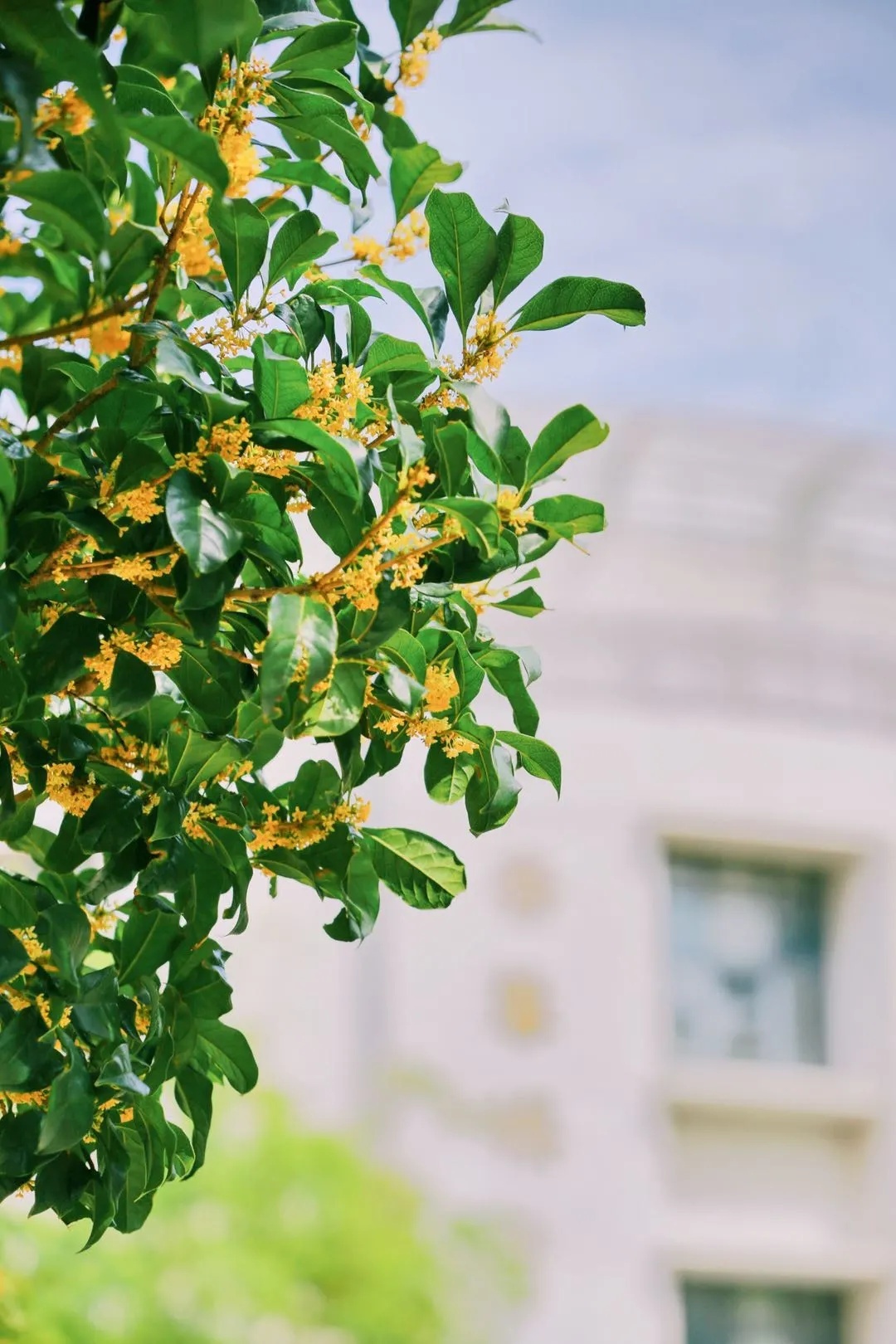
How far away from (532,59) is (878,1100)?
3.74 metres

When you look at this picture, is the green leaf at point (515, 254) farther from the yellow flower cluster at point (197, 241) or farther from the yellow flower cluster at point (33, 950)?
the yellow flower cluster at point (33, 950)

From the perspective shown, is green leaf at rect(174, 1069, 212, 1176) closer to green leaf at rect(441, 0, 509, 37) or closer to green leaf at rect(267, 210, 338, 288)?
green leaf at rect(267, 210, 338, 288)

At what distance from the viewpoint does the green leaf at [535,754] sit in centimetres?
74

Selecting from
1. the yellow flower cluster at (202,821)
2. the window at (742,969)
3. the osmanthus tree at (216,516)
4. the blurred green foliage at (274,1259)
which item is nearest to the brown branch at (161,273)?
the osmanthus tree at (216,516)

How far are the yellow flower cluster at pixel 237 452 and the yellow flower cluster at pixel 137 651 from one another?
8 cm

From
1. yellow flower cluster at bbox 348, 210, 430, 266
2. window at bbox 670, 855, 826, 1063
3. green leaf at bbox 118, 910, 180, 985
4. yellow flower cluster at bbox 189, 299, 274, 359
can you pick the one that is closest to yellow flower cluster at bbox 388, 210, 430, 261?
yellow flower cluster at bbox 348, 210, 430, 266

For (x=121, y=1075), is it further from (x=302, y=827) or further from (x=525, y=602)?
(x=525, y=602)

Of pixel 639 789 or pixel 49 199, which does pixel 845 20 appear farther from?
pixel 49 199

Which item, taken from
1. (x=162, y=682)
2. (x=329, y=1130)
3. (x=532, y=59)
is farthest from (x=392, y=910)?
(x=162, y=682)

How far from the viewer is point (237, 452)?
0.61 metres

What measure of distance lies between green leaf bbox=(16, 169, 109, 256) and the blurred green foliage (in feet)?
13.1

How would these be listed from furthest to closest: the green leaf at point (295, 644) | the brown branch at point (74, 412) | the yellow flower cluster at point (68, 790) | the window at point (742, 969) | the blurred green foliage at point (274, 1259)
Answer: the window at point (742, 969) < the blurred green foliage at point (274, 1259) < the yellow flower cluster at point (68, 790) < the brown branch at point (74, 412) < the green leaf at point (295, 644)

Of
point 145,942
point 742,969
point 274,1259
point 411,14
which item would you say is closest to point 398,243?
point 411,14

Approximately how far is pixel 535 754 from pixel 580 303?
0.65 feet
